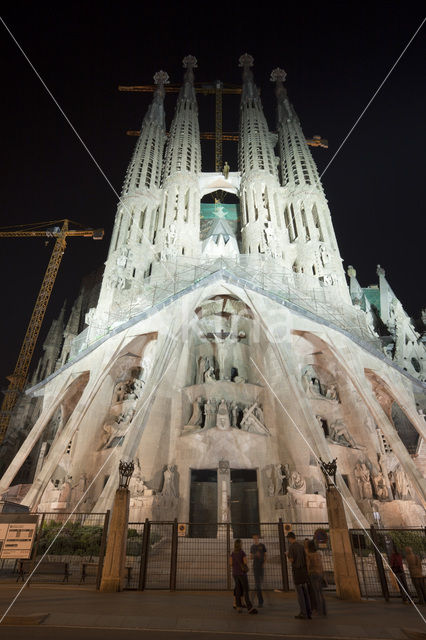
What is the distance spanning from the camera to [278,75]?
1957 inches

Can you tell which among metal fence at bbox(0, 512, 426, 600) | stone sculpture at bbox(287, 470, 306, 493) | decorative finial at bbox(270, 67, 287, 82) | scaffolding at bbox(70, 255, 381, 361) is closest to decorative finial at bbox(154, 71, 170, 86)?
decorative finial at bbox(270, 67, 287, 82)

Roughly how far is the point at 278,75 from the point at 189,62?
1299 cm

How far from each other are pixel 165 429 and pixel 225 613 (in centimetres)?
1818

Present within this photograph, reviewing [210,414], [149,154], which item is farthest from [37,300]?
[210,414]

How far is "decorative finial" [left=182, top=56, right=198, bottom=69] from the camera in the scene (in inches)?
2045

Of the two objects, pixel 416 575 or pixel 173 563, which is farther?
pixel 173 563

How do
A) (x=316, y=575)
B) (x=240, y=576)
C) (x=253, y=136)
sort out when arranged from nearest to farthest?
(x=316, y=575) < (x=240, y=576) < (x=253, y=136)

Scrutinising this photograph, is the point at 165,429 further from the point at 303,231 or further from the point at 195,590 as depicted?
the point at 303,231

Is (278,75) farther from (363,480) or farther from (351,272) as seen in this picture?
(363,480)

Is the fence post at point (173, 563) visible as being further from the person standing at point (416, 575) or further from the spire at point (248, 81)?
the spire at point (248, 81)

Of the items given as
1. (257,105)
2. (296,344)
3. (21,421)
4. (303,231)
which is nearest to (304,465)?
(296,344)

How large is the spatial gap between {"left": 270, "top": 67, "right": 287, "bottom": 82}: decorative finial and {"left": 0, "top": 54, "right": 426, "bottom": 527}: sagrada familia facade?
22001 mm

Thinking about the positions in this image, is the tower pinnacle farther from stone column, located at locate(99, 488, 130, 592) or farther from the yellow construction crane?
stone column, located at locate(99, 488, 130, 592)

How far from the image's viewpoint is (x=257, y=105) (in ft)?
152
